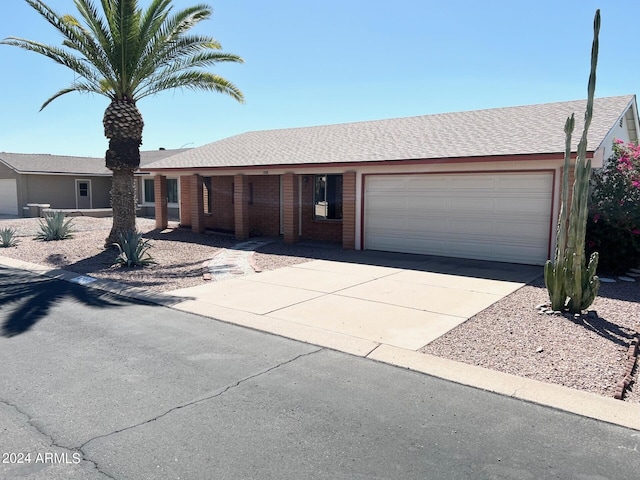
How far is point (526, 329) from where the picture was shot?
7.07 meters

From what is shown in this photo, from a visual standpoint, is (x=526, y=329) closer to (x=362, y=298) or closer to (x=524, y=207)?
(x=362, y=298)

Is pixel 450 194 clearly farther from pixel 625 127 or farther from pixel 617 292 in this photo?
pixel 625 127

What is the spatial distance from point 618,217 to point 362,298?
650cm

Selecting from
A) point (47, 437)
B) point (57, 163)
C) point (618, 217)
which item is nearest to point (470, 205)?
point (618, 217)

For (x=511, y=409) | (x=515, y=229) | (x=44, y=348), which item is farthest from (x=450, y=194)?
(x=44, y=348)

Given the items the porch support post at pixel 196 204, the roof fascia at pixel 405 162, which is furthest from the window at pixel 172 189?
the roof fascia at pixel 405 162

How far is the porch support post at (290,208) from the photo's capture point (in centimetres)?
1669

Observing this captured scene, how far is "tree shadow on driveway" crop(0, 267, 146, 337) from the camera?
24.3 ft

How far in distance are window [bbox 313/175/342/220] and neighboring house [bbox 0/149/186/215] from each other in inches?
634

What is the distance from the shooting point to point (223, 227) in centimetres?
2097

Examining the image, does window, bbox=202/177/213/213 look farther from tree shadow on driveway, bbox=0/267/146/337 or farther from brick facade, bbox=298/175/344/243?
tree shadow on driveway, bbox=0/267/146/337

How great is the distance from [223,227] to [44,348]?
15.0 m

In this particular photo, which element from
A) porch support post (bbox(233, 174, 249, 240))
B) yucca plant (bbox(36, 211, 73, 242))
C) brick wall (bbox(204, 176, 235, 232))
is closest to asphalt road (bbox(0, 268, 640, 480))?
A: porch support post (bbox(233, 174, 249, 240))

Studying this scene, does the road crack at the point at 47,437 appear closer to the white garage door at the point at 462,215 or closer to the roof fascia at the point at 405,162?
the roof fascia at the point at 405,162
